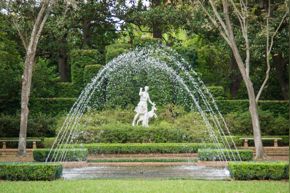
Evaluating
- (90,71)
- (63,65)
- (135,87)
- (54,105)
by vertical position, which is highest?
(63,65)

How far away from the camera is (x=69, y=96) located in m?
32.3

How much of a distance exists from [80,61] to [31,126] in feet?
23.3

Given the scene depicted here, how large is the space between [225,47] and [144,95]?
21.9 feet

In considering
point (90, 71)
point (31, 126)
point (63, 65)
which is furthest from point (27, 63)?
point (63, 65)

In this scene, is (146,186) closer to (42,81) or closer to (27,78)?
(27,78)

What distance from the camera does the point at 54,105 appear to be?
101 ft

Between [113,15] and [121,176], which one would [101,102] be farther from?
[121,176]

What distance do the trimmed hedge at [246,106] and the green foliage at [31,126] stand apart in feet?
32.5

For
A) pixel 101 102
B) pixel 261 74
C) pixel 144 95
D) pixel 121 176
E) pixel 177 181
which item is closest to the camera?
pixel 177 181

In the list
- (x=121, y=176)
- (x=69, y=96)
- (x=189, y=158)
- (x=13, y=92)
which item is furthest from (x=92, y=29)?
(x=121, y=176)

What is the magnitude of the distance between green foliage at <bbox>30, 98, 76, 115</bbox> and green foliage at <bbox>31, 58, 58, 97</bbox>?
632 millimetres

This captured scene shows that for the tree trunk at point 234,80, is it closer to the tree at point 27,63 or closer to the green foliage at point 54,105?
the green foliage at point 54,105

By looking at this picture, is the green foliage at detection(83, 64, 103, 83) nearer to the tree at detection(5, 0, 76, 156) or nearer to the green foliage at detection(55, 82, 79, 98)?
the green foliage at detection(55, 82, 79, 98)

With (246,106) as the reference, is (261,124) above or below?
below
